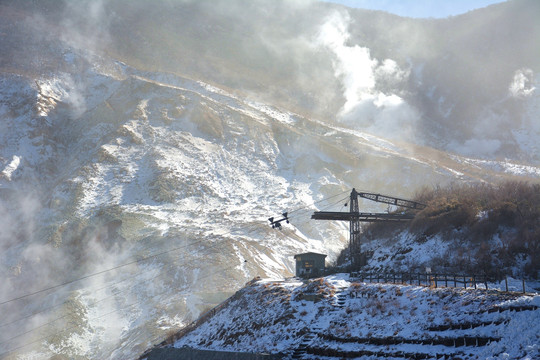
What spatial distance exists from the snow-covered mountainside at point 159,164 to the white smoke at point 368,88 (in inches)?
29.8

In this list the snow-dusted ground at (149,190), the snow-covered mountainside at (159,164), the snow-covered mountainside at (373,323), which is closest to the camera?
the snow-covered mountainside at (373,323)

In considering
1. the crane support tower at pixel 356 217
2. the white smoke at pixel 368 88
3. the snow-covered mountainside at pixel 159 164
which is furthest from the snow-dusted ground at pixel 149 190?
the white smoke at pixel 368 88

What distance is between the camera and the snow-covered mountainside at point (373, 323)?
21438mm

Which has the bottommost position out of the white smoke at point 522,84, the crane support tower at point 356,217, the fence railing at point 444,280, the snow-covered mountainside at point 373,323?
the snow-covered mountainside at point 373,323

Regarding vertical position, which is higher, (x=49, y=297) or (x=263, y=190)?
(x=263, y=190)

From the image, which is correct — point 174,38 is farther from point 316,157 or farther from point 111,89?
point 316,157

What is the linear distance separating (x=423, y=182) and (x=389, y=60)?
92117 mm

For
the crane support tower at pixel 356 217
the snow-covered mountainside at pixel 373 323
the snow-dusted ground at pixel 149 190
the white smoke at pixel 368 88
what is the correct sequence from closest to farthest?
the snow-covered mountainside at pixel 373 323 < the crane support tower at pixel 356 217 < the snow-dusted ground at pixel 149 190 < the white smoke at pixel 368 88

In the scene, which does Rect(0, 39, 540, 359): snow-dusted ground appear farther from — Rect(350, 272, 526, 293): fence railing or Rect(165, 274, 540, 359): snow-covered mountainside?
Rect(350, 272, 526, 293): fence railing

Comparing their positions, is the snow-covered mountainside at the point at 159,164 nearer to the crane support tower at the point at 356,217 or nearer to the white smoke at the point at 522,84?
the white smoke at the point at 522,84

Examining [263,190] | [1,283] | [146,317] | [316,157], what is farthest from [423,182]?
[1,283]

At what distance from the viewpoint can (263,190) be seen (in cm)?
10056

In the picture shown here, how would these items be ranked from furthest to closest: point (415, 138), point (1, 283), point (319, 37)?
point (319, 37)
point (415, 138)
point (1, 283)

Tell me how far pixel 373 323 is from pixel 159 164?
74788 millimetres
